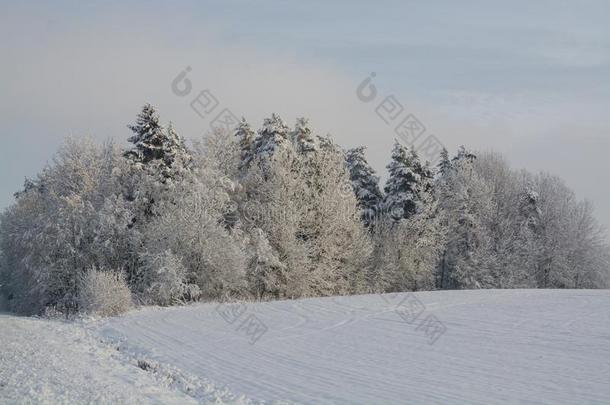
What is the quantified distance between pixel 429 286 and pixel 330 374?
35.6 metres

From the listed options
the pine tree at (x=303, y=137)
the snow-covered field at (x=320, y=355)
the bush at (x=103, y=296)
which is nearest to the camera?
the snow-covered field at (x=320, y=355)

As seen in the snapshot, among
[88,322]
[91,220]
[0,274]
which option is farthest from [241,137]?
[0,274]

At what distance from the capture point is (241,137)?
Answer: 46.9m

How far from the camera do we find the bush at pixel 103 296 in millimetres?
28266

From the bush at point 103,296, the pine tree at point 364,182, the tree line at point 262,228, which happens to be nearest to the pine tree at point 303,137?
the tree line at point 262,228

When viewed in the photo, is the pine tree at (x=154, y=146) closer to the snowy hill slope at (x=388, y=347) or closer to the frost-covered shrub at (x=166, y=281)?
the frost-covered shrub at (x=166, y=281)

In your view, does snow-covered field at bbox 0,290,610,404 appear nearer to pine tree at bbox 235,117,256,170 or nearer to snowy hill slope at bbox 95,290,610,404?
snowy hill slope at bbox 95,290,610,404

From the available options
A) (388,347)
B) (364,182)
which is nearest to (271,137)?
(364,182)

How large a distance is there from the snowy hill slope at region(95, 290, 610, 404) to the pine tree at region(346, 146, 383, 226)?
18901 mm

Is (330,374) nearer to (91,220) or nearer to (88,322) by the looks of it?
(88,322)

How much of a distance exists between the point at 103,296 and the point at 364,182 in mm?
29302

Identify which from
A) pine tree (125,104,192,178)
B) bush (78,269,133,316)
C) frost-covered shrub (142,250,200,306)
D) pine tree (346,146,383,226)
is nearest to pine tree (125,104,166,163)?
pine tree (125,104,192,178)

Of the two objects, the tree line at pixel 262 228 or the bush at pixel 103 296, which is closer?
the bush at pixel 103 296

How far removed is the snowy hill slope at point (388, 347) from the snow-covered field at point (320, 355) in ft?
0.17
